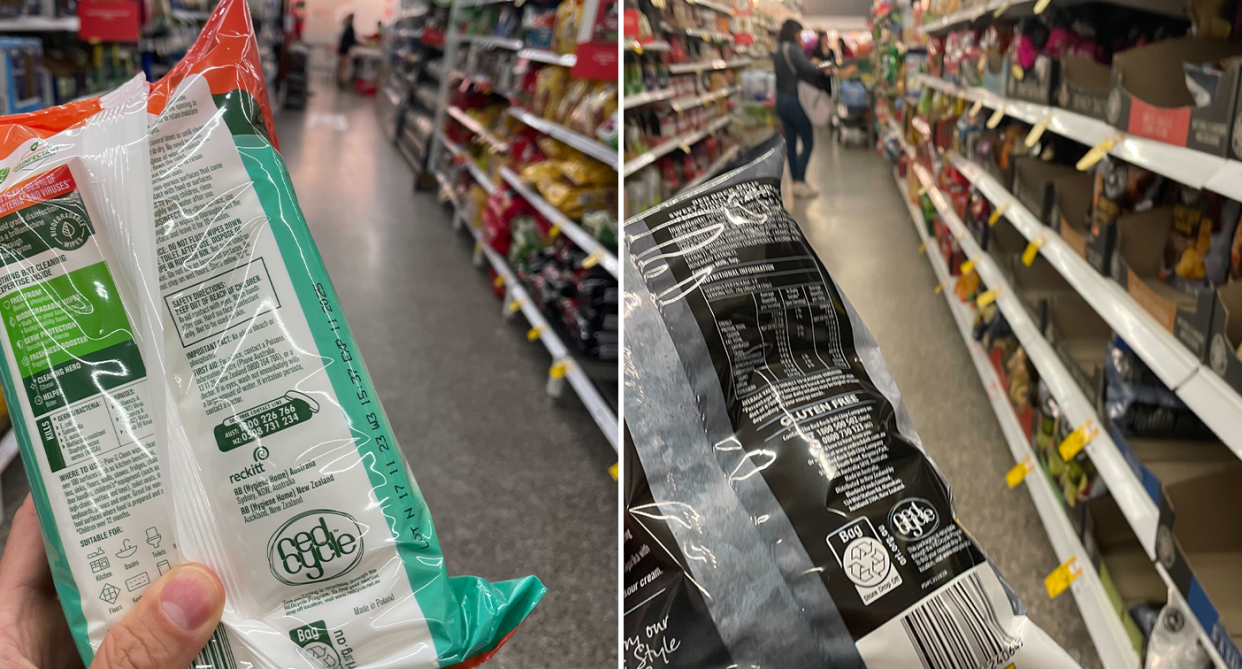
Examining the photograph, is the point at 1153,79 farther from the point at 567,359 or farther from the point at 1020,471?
the point at 567,359

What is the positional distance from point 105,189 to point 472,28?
5.06 metres

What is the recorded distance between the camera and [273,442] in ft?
2.37

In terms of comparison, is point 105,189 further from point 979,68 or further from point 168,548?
point 979,68

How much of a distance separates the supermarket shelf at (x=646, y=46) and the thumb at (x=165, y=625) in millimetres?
2712

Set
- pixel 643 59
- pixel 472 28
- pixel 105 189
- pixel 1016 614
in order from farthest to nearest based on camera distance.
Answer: pixel 472 28 < pixel 643 59 < pixel 105 189 < pixel 1016 614

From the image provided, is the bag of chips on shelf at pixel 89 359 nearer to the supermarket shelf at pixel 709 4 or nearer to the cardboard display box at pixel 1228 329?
the cardboard display box at pixel 1228 329

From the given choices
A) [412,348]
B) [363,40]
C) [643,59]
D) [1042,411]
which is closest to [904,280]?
[1042,411]

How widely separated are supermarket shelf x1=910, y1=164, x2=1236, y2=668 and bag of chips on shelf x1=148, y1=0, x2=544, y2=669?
4.07 ft

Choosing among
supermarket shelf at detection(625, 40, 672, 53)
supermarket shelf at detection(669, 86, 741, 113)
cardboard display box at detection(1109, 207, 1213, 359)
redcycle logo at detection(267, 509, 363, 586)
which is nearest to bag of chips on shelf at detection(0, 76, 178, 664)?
redcycle logo at detection(267, 509, 363, 586)

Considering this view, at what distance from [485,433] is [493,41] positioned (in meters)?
2.67

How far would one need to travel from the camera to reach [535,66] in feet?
12.9

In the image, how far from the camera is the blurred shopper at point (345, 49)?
1373cm

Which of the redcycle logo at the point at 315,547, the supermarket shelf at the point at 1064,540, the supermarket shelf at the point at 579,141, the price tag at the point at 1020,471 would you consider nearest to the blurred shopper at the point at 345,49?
the supermarket shelf at the point at 579,141

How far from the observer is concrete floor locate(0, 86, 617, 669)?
2.02 metres
